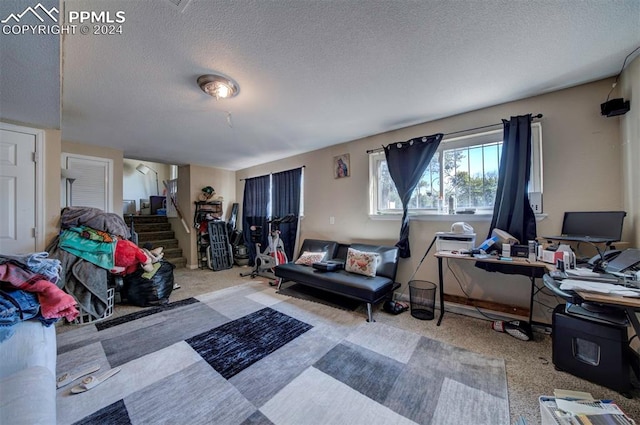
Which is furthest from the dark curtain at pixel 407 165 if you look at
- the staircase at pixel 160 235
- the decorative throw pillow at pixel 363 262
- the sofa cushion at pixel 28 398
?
the staircase at pixel 160 235

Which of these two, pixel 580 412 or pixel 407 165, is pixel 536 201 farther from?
pixel 580 412

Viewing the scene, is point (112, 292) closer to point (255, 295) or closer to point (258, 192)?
point (255, 295)

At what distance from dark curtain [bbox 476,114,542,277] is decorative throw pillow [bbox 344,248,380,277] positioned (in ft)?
3.79

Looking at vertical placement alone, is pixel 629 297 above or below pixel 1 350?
above

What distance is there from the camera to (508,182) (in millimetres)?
2387

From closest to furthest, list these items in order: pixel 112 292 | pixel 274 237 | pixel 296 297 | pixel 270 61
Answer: pixel 270 61 → pixel 112 292 → pixel 296 297 → pixel 274 237

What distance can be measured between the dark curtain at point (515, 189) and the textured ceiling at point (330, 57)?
398 mm

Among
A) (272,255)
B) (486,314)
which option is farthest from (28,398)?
(486,314)

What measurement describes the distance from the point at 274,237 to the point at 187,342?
2.30m

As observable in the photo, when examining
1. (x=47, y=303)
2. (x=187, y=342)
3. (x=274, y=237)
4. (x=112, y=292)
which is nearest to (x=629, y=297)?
(x=187, y=342)

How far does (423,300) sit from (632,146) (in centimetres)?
226

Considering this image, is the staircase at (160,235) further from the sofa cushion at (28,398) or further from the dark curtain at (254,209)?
the sofa cushion at (28,398)

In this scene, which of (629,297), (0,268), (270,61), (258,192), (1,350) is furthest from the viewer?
(258,192)

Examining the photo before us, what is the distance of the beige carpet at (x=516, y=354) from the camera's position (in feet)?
4.60
